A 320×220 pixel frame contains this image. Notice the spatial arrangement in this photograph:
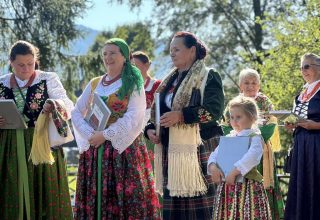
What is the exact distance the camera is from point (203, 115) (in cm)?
552

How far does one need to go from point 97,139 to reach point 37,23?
9754mm

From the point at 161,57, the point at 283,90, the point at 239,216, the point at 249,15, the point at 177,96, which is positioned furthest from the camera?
the point at 161,57

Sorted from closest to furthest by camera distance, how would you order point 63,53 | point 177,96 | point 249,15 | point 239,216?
point 239,216, point 177,96, point 63,53, point 249,15

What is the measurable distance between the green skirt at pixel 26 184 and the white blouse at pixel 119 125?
2.22 feet

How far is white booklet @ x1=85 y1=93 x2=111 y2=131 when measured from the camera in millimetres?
5523

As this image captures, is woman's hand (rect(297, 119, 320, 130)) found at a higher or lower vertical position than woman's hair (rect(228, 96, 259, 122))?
lower

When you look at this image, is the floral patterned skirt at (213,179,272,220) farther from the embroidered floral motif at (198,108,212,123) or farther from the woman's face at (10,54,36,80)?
the woman's face at (10,54,36,80)

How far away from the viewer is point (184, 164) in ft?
18.4

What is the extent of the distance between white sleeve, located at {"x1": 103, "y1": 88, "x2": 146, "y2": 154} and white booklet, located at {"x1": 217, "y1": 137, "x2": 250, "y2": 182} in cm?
76

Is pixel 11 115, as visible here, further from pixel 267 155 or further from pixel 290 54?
pixel 290 54

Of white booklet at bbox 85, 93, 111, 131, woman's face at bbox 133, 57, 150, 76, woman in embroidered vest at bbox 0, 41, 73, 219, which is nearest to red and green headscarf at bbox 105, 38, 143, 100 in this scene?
white booklet at bbox 85, 93, 111, 131

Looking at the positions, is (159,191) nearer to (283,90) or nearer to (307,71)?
(307,71)

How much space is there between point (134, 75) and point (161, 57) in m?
14.4

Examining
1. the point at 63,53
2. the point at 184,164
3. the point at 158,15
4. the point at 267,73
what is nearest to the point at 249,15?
the point at 158,15
